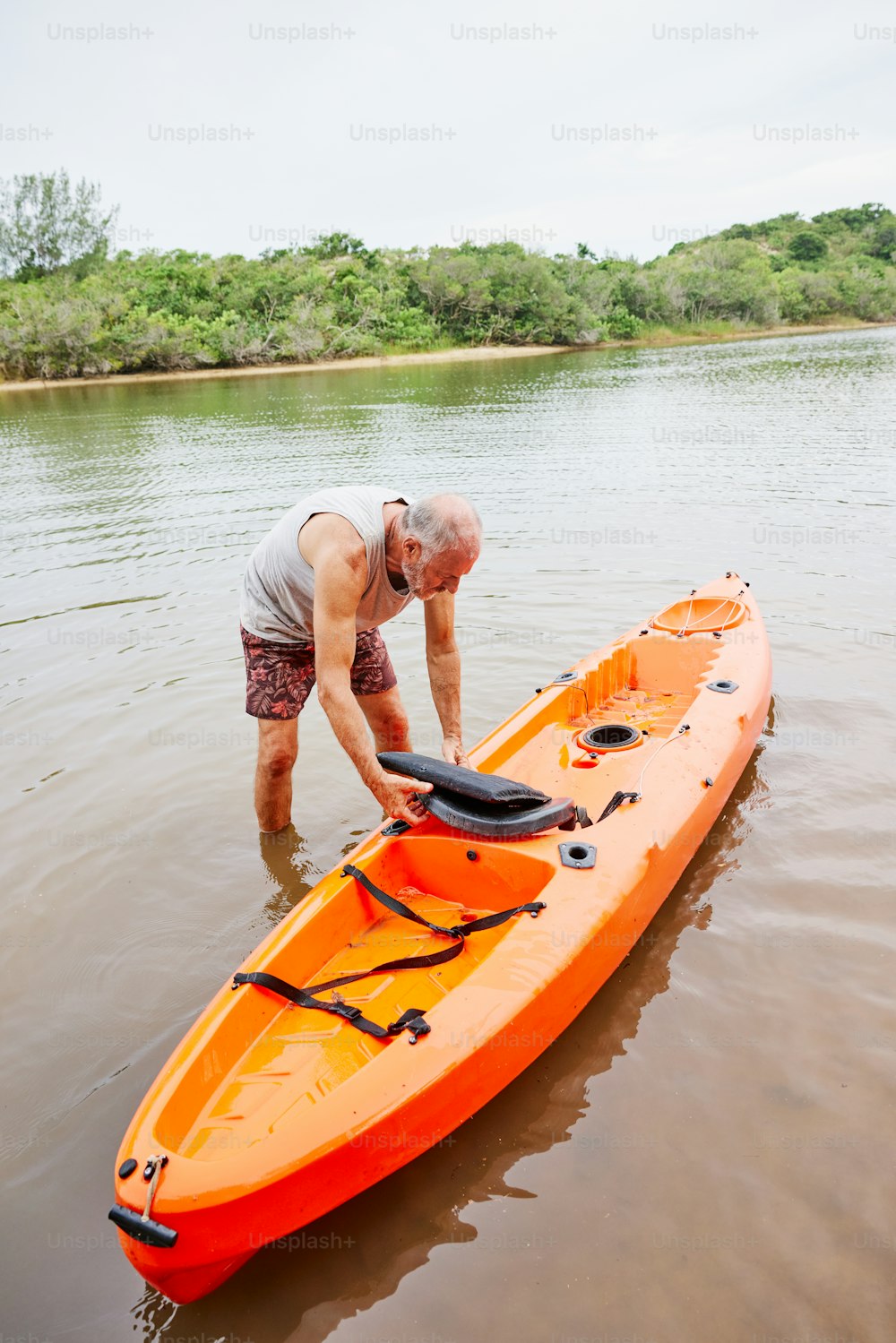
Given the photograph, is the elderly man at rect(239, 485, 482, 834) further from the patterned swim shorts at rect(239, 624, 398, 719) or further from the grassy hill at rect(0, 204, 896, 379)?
the grassy hill at rect(0, 204, 896, 379)

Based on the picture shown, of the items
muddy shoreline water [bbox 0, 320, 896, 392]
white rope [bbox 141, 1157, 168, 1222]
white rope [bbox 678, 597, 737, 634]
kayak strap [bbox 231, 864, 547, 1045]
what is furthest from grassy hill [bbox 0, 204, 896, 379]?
white rope [bbox 141, 1157, 168, 1222]

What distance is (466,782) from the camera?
3.23 m

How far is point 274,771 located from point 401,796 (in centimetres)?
94

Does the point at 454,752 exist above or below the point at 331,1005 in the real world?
above

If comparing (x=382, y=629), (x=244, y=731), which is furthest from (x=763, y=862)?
(x=382, y=629)

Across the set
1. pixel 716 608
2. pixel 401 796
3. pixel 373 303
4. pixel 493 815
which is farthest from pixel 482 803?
pixel 373 303

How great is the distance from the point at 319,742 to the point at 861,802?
3.23 meters

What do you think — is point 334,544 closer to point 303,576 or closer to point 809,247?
point 303,576

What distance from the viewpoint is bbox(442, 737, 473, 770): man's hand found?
3.71 m

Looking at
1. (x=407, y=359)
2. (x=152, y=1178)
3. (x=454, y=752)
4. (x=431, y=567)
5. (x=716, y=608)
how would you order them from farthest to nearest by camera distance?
(x=407, y=359) < (x=716, y=608) < (x=454, y=752) < (x=431, y=567) < (x=152, y=1178)

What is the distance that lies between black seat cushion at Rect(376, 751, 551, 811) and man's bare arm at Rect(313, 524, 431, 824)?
0.35 metres

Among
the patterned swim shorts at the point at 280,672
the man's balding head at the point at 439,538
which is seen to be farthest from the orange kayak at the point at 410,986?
the man's balding head at the point at 439,538

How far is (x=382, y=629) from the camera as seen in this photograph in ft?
23.6

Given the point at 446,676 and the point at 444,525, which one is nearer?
the point at 444,525
